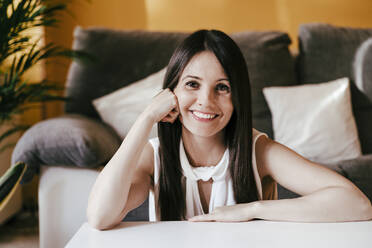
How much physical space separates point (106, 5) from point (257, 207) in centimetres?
229

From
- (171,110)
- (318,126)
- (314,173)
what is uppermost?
(171,110)

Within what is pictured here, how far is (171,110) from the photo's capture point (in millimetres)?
1119

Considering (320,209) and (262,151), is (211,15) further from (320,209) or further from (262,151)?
(320,209)

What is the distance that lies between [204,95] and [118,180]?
317mm

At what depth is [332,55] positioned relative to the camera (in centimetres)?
231

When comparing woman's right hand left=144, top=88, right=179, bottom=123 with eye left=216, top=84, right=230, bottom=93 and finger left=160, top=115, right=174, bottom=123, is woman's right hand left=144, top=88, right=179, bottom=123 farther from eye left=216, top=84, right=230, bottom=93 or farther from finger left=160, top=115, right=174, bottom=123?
eye left=216, top=84, right=230, bottom=93

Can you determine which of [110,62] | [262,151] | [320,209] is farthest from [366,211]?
Answer: [110,62]

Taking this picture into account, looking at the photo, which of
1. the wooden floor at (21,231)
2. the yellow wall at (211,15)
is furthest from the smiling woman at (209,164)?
the yellow wall at (211,15)

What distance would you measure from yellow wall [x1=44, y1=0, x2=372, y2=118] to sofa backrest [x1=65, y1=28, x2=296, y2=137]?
535 mm

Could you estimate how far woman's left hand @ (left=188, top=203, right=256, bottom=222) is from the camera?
90 cm

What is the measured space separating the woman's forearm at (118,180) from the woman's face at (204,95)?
0.13 m

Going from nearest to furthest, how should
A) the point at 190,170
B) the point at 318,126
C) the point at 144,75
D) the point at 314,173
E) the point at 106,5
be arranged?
1. the point at 314,173
2. the point at 190,170
3. the point at 318,126
4. the point at 144,75
5. the point at 106,5

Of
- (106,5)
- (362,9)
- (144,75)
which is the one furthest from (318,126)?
(106,5)

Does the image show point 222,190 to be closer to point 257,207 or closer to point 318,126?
point 257,207
